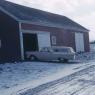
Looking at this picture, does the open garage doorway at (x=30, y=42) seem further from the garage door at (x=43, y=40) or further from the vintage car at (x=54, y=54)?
the vintage car at (x=54, y=54)

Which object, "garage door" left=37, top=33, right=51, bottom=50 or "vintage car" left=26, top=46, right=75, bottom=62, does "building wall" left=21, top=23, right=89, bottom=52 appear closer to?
"garage door" left=37, top=33, right=51, bottom=50

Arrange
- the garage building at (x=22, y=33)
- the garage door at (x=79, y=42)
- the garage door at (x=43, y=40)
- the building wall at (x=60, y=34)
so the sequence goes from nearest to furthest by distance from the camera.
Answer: the garage building at (x=22, y=33), the building wall at (x=60, y=34), the garage door at (x=43, y=40), the garage door at (x=79, y=42)

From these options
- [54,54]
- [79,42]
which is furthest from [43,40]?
[79,42]

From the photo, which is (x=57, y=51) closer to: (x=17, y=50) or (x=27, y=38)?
(x=17, y=50)

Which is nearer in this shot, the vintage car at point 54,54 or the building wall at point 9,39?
the vintage car at point 54,54

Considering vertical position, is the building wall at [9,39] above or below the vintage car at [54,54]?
above

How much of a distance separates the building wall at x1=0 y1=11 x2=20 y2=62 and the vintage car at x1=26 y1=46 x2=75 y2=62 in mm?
1471

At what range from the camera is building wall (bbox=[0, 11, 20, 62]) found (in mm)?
30219

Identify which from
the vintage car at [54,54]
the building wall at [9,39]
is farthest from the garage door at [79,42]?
the building wall at [9,39]

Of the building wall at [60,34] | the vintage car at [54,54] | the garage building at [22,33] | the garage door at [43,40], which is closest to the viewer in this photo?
the vintage car at [54,54]

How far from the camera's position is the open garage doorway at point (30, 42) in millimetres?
33531

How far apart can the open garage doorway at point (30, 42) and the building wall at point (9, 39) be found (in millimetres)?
2885

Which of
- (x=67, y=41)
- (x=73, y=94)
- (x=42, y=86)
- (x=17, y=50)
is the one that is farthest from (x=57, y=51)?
(x=73, y=94)

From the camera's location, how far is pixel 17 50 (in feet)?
98.9
